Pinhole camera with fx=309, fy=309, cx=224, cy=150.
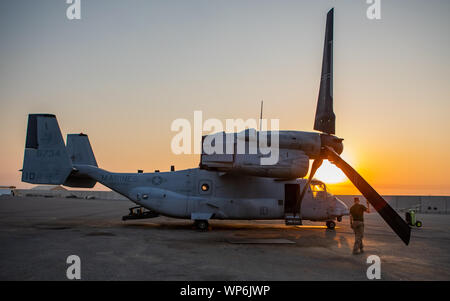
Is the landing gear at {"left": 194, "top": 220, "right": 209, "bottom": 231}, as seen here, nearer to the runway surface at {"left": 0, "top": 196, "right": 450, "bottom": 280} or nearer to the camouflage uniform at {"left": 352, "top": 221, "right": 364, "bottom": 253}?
the runway surface at {"left": 0, "top": 196, "right": 450, "bottom": 280}

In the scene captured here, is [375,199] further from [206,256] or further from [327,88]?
[206,256]

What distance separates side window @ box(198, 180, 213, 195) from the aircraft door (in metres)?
3.86

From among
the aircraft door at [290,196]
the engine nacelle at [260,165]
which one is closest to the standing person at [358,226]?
the engine nacelle at [260,165]

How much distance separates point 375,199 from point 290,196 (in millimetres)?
5633

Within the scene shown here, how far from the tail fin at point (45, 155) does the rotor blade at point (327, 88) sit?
12472 mm

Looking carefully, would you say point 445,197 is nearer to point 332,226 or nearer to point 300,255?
point 332,226

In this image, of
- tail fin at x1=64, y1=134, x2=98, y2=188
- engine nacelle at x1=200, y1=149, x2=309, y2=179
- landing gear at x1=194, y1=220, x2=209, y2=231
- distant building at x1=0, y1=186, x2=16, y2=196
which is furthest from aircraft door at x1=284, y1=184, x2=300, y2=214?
distant building at x1=0, y1=186, x2=16, y2=196

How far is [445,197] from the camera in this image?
36625 millimetres

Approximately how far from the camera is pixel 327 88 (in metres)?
12.8

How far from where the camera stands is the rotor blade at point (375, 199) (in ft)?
31.5

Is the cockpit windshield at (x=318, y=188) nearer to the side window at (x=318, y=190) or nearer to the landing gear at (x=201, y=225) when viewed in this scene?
the side window at (x=318, y=190)

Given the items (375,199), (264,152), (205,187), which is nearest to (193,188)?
(205,187)

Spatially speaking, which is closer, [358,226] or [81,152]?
[358,226]

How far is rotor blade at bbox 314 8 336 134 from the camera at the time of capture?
12.8 metres
